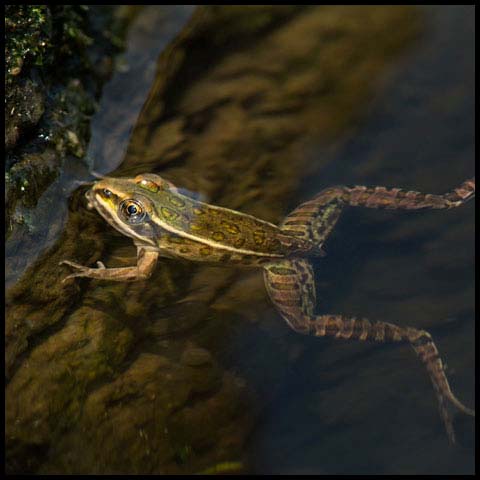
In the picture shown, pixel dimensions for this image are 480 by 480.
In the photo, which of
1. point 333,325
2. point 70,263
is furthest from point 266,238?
point 70,263

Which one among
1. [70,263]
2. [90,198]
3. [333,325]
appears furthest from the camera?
[333,325]

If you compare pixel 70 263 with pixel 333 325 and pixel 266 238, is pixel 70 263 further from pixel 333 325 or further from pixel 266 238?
pixel 333 325

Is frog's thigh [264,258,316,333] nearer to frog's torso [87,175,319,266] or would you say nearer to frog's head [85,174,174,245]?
frog's torso [87,175,319,266]

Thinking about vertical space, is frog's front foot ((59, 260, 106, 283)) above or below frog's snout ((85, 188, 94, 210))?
below

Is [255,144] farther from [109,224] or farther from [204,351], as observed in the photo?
[204,351]

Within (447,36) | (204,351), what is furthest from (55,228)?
(447,36)

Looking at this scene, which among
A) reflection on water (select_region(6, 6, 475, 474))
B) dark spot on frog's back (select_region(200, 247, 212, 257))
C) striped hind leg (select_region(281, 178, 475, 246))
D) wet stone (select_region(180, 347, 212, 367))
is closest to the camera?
reflection on water (select_region(6, 6, 475, 474))

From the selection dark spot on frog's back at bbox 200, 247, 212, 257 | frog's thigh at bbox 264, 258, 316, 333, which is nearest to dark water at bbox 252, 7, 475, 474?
frog's thigh at bbox 264, 258, 316, 333

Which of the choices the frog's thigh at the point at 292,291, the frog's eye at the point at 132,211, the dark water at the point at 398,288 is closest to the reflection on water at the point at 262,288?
the dark water at the point at 398,288
